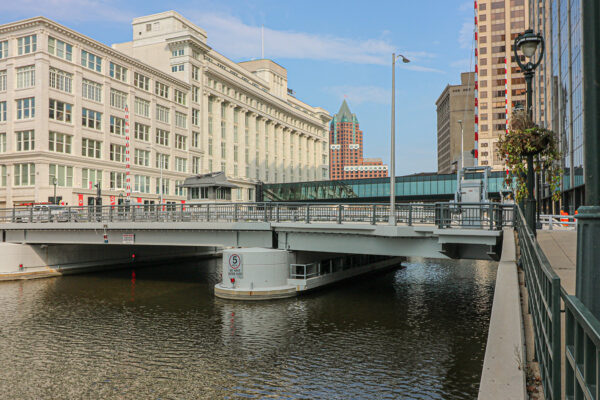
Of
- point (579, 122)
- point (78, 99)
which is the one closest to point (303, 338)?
point (579, 122)

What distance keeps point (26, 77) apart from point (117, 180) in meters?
16.1

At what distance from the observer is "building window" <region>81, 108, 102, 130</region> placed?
5931 cm

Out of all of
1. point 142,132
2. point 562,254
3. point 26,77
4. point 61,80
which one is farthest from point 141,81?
point 562,254

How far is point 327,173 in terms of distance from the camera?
487ft

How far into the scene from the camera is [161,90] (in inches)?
2879

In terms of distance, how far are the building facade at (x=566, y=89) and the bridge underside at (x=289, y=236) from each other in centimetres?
2158

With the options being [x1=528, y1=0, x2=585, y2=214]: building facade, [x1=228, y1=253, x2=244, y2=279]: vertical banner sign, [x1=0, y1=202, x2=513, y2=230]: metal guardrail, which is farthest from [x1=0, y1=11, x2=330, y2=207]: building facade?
[x1=528, y1=0, x2=585, y2=214]: building facade

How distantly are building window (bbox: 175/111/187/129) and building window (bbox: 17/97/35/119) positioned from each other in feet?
79.5

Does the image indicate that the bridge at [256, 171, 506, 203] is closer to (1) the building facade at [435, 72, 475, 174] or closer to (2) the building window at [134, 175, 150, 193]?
(2) the building window at [134, 175, 150, 193]

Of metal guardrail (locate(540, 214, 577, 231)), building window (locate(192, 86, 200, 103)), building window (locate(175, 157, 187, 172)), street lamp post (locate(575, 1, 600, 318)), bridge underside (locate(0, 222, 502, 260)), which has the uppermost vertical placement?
building window (locate(192, 86, 200, 103))

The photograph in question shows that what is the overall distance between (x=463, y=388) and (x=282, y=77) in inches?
4861

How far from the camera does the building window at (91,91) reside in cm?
5921

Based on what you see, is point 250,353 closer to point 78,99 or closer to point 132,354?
point 132,354

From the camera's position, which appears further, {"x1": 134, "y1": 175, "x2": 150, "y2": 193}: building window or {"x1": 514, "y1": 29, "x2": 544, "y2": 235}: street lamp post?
{"x1": 134, "y1": 175, "x2": 150, "y2": 193}: building window
